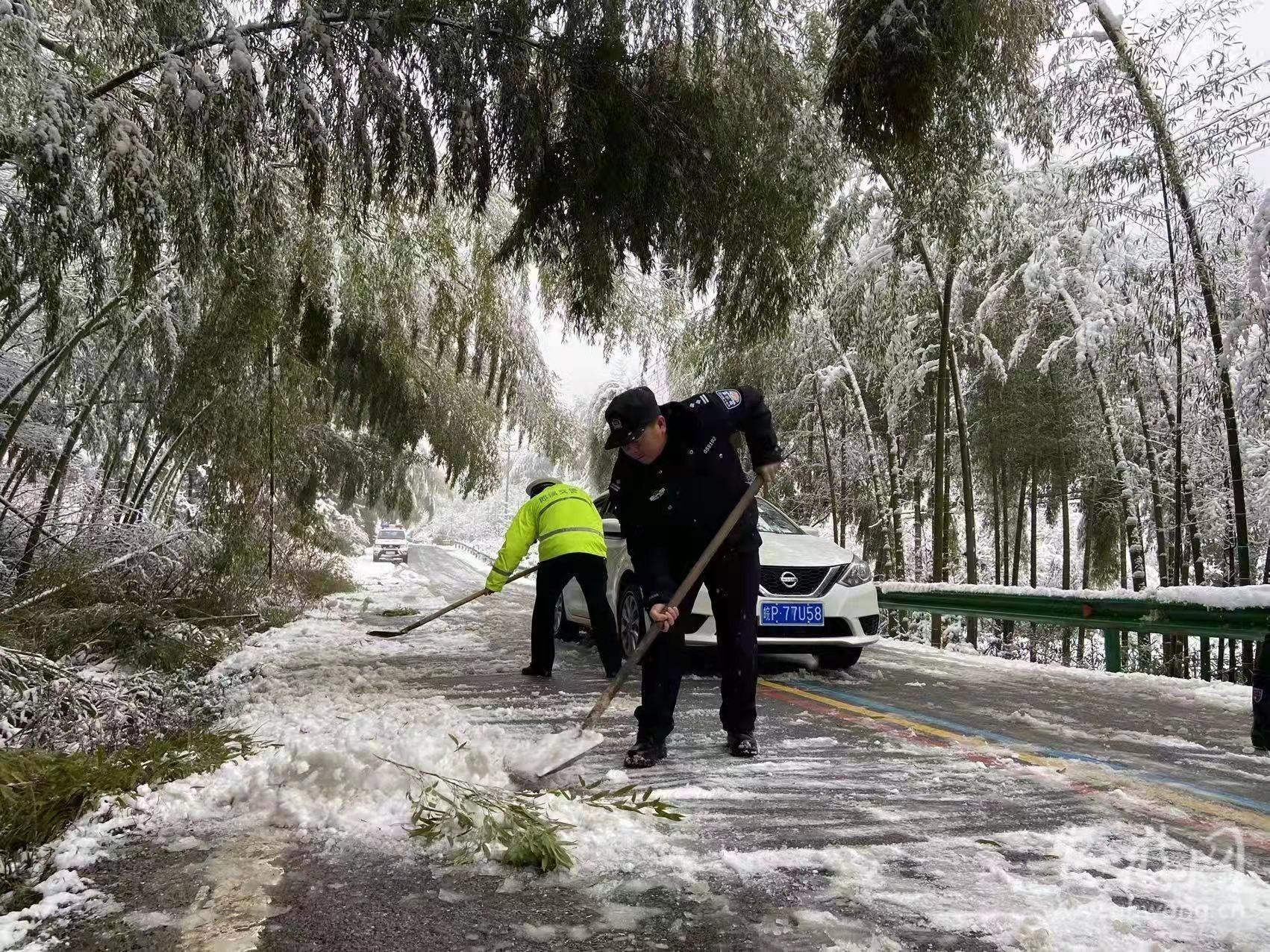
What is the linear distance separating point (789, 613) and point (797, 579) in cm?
29

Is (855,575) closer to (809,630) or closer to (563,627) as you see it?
(809,630)

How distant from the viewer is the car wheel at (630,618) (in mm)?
6910

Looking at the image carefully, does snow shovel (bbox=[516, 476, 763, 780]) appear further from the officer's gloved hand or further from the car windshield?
the car windshield

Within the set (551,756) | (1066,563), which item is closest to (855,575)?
(551,756)

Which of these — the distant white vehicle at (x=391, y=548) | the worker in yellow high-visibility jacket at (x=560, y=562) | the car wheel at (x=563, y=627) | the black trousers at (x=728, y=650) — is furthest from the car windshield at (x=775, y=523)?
the distant white vehicle at (x=391, y=548)

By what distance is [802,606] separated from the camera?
6469 mm

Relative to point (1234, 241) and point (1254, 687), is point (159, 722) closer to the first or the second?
point (1254, 687)

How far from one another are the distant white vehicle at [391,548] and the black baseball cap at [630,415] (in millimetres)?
30346

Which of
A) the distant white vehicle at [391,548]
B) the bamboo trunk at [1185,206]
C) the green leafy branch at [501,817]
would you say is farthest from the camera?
the distant white vehicle at [391,548]

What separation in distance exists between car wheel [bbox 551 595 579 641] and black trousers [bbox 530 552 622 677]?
84.3 inches

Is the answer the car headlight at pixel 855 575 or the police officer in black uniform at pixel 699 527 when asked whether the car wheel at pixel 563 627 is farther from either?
the police officer in black uniform at pixel 699 527

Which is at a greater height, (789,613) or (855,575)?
(855,575)

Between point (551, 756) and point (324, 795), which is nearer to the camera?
point (324, 795)

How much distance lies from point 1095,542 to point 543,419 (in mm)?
12727
